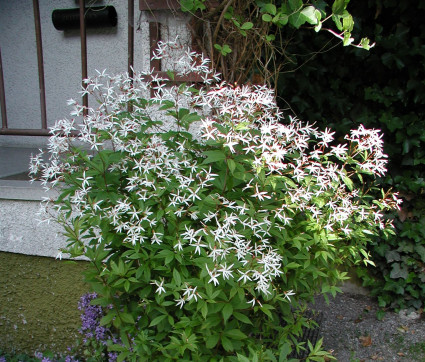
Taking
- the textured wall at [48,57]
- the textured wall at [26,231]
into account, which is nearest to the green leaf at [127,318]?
the textured wall at [26,231]

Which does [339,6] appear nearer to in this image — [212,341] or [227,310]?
[227,310]

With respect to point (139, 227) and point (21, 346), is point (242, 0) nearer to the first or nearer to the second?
point (139, 227)

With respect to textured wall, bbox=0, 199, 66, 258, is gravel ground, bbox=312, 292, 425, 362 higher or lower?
lower

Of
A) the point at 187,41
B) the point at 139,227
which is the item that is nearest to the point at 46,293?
the point at 139,227

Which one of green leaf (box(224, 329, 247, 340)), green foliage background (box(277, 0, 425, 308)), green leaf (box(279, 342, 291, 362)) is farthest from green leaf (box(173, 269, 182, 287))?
green foliage background (box(277, 0, 425, 308))

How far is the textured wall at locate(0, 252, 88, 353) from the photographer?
2.47 m

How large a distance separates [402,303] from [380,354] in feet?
2.01

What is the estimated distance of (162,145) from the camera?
1637 mm

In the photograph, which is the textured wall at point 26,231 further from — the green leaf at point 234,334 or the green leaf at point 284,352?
the green leaf at point 284,352

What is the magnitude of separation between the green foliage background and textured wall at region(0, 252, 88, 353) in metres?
2.09

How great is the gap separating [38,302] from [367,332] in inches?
94.1

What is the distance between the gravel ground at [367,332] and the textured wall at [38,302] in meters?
1.79

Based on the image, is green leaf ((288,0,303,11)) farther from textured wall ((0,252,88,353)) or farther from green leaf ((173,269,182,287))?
textured wall ((0,252,88,353))

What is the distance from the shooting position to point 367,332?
2.88m
